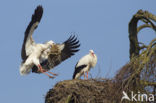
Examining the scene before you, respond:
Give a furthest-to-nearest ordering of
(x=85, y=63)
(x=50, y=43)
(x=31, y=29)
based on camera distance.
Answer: (x=50, y=43), (x=31, y=29), (x=85, y=63)

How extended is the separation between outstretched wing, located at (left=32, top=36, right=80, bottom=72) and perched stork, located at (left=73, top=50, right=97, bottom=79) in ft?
3.55

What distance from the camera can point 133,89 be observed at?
25.4 feet

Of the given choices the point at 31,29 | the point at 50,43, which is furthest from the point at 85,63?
the point at 31,29

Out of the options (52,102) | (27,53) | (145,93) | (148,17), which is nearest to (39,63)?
(27,53)

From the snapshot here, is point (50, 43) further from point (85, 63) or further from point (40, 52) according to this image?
point (85, 63)

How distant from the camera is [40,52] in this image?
13.2 metres

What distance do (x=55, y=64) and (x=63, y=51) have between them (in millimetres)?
536

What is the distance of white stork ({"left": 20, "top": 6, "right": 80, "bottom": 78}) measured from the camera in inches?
510

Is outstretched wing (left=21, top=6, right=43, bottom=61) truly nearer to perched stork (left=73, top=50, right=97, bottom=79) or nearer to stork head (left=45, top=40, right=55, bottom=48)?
stork head (left=45, top=40, right=55, bottom=48)

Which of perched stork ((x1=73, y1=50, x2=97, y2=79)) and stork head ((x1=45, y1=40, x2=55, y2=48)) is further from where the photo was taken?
stork head ((x1=45, y1=40, x2=55, y2=48))

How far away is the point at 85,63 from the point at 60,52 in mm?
1433

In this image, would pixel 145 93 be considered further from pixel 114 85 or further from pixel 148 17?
pixel 148 17

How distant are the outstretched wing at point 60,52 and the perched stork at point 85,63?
1.08m

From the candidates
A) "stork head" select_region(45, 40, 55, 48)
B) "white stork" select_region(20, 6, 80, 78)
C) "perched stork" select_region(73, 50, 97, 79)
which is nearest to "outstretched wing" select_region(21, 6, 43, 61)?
"white stork" select_region(20, 6, 80, 78)
